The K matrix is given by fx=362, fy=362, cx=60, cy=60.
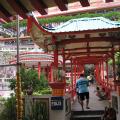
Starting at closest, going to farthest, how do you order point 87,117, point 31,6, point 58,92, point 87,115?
point 31,6 < point 58,92 < point 87,117 < point 87,115

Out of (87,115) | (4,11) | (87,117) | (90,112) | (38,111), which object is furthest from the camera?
(90,112)

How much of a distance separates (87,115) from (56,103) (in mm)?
2265

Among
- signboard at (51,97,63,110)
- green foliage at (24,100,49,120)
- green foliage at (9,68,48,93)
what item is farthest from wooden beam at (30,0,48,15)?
green foliage at (9,68,48,93)

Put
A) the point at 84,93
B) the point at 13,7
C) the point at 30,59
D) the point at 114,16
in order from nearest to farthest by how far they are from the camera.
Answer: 1. the point at 13,7
2. the point at 84,93
3. the point at 30,59
4. the point at 114,16

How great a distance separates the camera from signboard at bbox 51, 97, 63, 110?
1261 cm

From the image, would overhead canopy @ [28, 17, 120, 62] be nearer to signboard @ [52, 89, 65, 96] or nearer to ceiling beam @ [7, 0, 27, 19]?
signboard @ [52, 89, 65, 96]

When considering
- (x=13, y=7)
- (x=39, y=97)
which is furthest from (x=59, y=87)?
(x=13, y=7)

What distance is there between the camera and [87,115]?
567 inches

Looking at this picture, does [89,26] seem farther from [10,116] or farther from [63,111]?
[10,116]

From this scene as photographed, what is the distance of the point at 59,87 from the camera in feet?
42.0

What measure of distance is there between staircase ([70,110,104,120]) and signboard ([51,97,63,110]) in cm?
160

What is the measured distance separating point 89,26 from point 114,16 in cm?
5435

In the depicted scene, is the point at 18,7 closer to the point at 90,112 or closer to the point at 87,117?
the point at 87,117

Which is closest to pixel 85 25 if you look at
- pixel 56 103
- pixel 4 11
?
pixel 56 103
